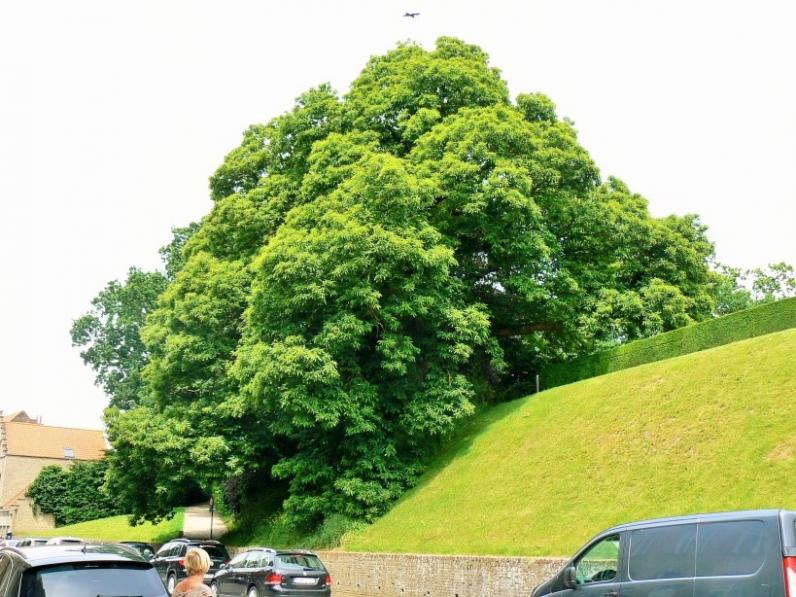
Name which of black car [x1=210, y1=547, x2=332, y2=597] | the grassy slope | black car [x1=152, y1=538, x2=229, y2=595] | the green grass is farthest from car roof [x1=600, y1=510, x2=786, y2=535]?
the green grass

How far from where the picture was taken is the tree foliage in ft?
Result: 241

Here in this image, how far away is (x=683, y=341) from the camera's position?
104 ft

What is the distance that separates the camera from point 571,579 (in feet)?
36.5

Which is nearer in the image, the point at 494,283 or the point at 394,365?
the point at 394,365

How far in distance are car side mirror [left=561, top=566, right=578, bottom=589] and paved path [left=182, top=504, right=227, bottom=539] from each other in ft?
109

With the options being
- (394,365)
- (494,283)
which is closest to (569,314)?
(494,283)

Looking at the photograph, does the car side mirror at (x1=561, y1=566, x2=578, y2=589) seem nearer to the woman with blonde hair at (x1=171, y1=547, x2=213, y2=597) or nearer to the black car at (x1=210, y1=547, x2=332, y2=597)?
the woman with blonde hair at (x1=171, y1=547, x2=213, y2=597)

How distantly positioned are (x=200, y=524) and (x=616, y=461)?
3362cm

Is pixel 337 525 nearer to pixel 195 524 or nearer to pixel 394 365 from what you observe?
pixel 394 365

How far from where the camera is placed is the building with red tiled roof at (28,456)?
7506cm

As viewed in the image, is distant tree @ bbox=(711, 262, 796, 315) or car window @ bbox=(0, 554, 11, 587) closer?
car window @ bbox=(0, 554, 11, 587)

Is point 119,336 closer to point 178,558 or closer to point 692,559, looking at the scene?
point 178,558

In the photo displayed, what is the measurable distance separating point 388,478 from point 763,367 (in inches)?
552

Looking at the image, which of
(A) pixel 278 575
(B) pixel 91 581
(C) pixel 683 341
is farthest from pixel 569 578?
(C) pixel 683 341
